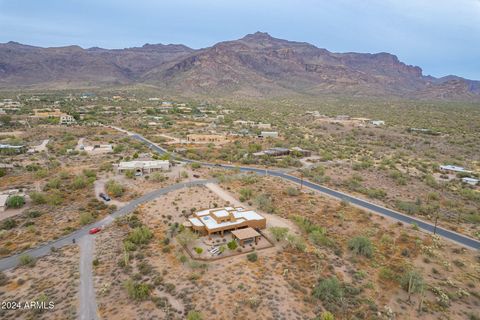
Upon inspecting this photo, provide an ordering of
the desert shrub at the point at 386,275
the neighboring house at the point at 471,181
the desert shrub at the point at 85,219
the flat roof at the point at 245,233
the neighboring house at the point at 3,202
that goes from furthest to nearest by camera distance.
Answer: the neighboring house at the point at 471,181 < the neighboring house at the point at 3,202 < the desert shrub at the point at 85,219 < the flat roof at the point at 245,233 < the desert shrub at the point at 386,275

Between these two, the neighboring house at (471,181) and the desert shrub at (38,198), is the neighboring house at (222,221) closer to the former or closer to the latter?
the desert shrub at (38,198)

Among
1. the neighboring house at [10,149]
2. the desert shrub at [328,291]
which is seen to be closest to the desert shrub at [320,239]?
the desert shrub at [328,291]

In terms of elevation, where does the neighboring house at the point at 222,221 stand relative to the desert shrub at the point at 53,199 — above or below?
above

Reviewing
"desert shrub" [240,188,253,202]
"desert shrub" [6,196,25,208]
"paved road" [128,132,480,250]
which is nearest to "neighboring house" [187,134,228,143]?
"paved road" [128,132,480,250]

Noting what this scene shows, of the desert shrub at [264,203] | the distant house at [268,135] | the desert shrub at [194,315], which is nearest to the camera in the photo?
the desert shrub at [194,315]

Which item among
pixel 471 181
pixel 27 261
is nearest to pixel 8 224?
pixel 27 261

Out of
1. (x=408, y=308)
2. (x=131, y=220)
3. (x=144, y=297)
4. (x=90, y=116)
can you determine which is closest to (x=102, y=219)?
(x=131, y=220)

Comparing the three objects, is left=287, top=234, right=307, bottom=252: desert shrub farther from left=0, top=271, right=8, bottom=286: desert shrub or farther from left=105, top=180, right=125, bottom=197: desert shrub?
left=105, top=180, right=125, bottom=197: desert shrub

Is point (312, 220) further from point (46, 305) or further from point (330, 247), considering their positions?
point (46, 305)
